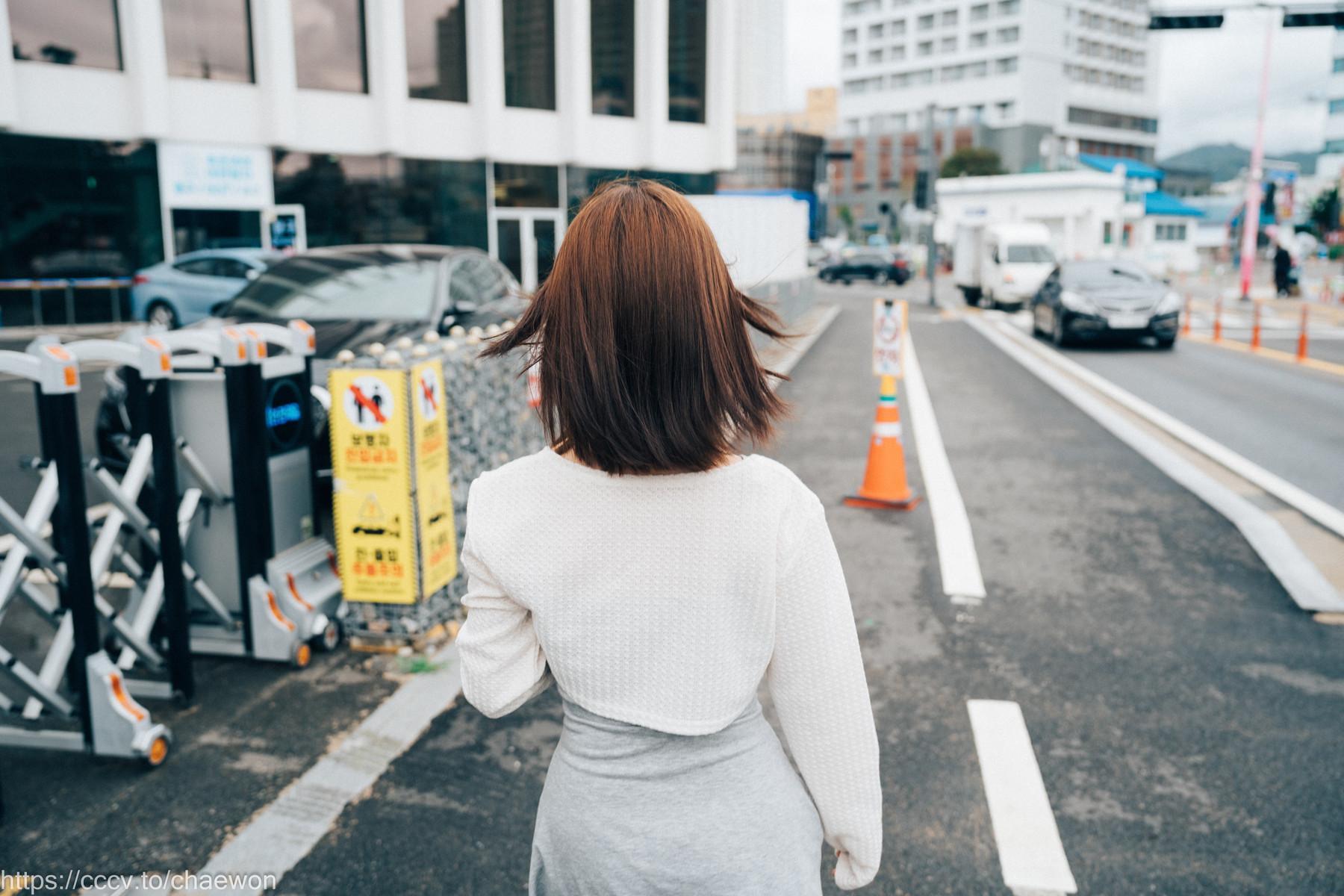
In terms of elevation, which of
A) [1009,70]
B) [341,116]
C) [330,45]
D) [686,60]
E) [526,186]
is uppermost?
[1009,70]

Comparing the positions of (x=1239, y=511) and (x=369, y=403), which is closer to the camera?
(x=369, y=403)

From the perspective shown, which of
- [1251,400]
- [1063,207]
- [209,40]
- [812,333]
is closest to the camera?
[812,333]

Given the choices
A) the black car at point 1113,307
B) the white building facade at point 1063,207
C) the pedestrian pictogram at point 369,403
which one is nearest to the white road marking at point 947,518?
the pedestrian pictogram at point 369,403

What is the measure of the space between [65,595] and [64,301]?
22.8 metres

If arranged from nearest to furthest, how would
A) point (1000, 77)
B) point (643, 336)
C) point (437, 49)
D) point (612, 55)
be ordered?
point (643, 336) → point (437, 49) → point (612, 55) → point (1000, 77)

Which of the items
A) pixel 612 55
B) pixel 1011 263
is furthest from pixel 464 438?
pixel 612 55

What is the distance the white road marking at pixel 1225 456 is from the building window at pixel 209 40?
65.7ft

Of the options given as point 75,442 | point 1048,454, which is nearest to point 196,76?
point 1048,454

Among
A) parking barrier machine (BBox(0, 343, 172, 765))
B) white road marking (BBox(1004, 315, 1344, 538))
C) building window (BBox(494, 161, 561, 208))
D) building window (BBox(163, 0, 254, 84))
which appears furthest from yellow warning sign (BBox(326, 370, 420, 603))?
building window (BBox(494, 161, 561, 208))

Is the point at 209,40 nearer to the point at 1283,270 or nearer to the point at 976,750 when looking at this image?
the point at 976,750

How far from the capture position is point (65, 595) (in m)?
3.68

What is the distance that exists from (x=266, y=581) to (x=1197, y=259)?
7718 cm

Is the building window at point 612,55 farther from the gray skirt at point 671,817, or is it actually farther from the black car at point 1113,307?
the gray skirt at point 671,817

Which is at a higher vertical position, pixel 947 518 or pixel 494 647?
pixel 494 647
